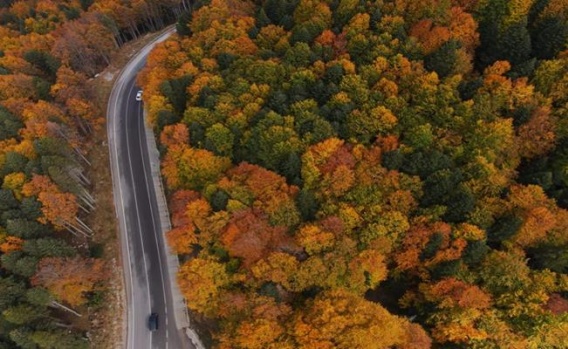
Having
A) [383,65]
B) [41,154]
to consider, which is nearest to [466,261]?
[383,65]

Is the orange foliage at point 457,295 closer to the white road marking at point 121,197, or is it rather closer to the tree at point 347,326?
the tree at point 347,326

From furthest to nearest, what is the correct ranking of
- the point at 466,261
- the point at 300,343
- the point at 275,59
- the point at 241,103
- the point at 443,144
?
1. the point at 275,59
2. the point at 241,103
3. the point at 443,144
4. the point at 466,261
5. the point at 300,343

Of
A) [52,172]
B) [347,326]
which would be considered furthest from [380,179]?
[52,172]

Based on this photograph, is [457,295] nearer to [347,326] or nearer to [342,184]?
[347,326]

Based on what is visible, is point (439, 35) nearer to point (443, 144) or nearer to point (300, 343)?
point (443, 144)

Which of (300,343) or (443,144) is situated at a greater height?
(443,144)
